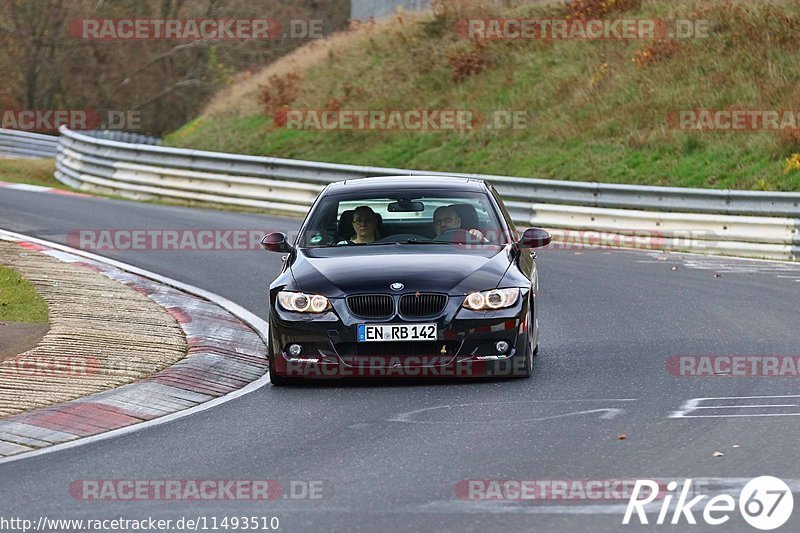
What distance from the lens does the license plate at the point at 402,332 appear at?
9.94 metres

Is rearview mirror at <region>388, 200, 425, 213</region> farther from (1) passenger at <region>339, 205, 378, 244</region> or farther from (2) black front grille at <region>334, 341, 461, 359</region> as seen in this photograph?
(2) black front grille at <region>334, 341, 461, 359</region>

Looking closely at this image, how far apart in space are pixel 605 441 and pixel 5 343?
571cm

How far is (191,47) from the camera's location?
5609 centimetres

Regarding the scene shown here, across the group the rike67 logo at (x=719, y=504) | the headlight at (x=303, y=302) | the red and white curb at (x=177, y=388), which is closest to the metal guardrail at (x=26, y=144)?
the red and white curb at (x=177, y=388)

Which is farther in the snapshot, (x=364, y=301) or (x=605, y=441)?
(x=364, y=301)

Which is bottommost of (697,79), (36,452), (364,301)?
(36,452)

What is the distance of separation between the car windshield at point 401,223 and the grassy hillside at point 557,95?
1334 cm

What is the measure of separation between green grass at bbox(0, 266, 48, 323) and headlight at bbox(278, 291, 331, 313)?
338cm

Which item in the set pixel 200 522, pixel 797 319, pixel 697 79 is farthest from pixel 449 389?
pixel 697 79

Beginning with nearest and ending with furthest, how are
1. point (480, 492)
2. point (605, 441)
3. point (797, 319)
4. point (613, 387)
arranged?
point (480, 492)
point (605, 441)
point (613, 387)
point (797, 319)

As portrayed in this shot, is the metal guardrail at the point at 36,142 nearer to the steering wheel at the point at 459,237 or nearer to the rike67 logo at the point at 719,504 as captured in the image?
the steering wheel at the point at 459,237

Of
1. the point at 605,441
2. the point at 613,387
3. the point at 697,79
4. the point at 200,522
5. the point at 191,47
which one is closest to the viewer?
the point at 200,522

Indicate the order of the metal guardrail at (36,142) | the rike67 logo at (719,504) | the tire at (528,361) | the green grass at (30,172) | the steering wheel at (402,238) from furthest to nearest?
the metal guardrail at (36,142) < the green grass at (30,172) < the steering wheel at (402,238) < the tire at (528,361) < the rike67 logo at (719,504)

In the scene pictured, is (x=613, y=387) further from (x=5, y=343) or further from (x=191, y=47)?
(x=191, y=47)
